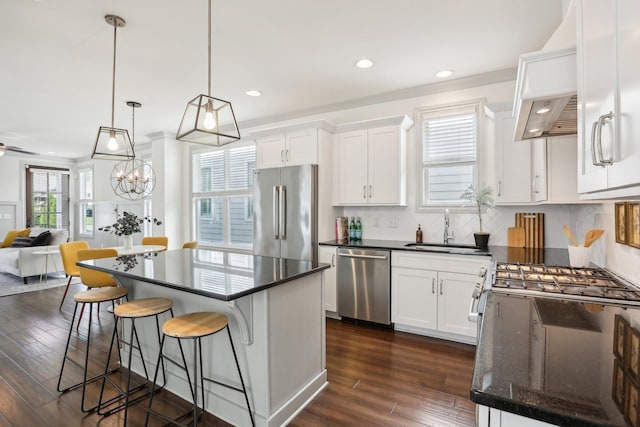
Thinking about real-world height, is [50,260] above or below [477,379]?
below

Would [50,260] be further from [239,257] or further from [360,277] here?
[360,277]

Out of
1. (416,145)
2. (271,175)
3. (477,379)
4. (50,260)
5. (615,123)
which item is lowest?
(50,260)

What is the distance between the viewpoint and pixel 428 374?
2.58 meters

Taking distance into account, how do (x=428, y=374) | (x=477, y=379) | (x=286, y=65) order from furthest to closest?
(x=286, y=65) < (x=428, y=374) < (x=477, y=379)

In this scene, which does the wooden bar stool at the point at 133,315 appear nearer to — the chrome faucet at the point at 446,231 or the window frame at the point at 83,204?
the chrome faucet at the point at 446,231

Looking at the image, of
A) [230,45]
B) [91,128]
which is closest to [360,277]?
[230,45]

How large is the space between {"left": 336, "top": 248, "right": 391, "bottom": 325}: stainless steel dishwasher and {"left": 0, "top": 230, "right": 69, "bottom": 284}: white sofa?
18.1 ft

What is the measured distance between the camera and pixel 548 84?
1.34m

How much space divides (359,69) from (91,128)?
501 cm

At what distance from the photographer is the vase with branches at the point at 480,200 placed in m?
3.26

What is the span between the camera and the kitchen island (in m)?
1.88

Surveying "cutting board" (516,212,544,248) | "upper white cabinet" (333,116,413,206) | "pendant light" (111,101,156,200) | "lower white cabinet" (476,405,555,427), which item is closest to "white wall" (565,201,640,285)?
"cutting board" (516,212,544,248)

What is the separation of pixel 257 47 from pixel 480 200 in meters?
2.67

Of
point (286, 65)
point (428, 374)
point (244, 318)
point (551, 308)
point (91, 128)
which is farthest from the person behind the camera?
point (91, 128)
